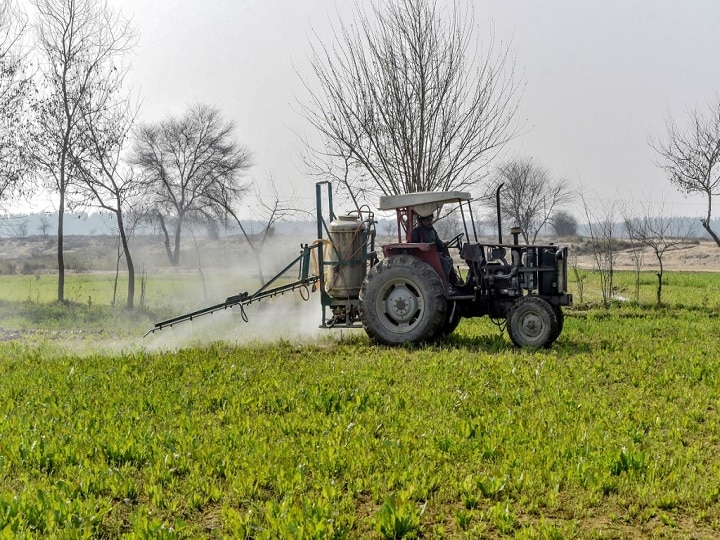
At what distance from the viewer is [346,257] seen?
39.7 ft

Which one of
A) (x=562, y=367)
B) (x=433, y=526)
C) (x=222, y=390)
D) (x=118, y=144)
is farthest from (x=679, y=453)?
(x=118, y=144)

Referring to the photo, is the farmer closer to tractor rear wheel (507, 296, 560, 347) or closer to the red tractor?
the red tractor

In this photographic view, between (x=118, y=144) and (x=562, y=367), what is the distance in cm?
1770

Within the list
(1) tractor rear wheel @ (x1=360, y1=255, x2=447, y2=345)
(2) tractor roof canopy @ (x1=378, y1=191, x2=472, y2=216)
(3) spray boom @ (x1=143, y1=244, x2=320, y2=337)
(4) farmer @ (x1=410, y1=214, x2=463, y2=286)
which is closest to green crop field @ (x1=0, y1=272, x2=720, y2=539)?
(1) tractor rear wheel @ (x1=360, y1=255, x2=447, y2=345)

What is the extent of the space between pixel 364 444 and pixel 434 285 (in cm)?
520

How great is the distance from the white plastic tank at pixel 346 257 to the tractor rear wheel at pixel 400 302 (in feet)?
1.74

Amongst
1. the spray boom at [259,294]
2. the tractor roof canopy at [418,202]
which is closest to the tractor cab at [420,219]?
the tractor roof canopy at [418,202]

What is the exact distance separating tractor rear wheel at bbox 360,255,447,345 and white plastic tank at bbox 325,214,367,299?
529 mm

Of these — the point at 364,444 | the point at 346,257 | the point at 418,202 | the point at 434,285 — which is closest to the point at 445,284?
the point at 434,285

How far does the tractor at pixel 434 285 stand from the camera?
10984 mm

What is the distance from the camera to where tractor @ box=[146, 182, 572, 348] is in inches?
432

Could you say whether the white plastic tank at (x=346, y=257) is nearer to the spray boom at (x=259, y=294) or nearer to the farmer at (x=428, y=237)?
the spray boom at (x=259, y=294)

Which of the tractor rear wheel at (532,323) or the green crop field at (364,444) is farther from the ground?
the tractor rear wheel at (532,323)

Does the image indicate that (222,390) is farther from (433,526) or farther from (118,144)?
(118,144)
